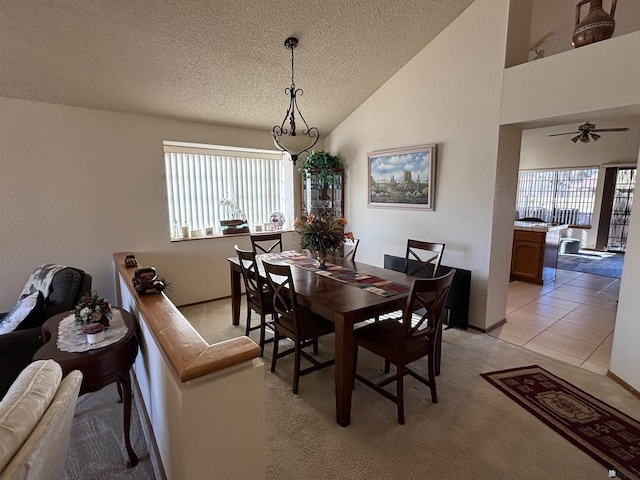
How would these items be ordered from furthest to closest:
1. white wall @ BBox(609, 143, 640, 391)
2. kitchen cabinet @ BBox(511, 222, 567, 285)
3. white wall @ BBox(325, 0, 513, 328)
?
kitchen cabinet @ BBox(511, 222, 567, 285), white wall @ BBox(325, 0, 513, 328), white wall @ BBox(609, 143, 640, 391)

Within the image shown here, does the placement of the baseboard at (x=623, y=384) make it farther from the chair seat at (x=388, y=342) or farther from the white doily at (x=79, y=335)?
the white doily at (x=79, y=335)

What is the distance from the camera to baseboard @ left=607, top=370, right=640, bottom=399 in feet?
7.86

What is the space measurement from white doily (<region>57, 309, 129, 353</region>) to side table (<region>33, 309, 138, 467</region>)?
0.03 metres

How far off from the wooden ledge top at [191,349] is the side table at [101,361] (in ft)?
0.80

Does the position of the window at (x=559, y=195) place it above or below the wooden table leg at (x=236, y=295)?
above

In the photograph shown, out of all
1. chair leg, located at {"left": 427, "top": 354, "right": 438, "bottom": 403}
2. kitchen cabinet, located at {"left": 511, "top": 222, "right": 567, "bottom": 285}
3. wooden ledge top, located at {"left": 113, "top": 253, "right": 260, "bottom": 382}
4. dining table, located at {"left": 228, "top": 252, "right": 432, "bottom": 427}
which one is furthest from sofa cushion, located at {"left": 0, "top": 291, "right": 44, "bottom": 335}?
kitchen cabinet, located at {"left": 511, "top": 222, "right": 567, "bottom": 285}

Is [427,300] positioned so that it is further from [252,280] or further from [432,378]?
[252,280]

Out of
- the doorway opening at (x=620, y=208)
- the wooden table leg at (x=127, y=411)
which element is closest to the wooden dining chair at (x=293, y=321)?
the wooden table leg at (x=127, y=411)

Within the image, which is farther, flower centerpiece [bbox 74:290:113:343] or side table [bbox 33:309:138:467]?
flower centerpiece [bbox 74:290:113:343]

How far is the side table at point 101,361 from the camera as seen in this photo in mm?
1586

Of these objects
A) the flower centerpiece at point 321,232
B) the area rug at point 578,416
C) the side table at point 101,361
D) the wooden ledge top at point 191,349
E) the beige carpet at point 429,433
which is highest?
the flower centerpiece at point 321,232

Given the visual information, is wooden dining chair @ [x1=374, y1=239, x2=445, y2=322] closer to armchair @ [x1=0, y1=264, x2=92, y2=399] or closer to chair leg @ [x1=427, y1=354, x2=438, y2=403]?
chair leg @ [x1=427, y1=354, x2=438, y2=403]

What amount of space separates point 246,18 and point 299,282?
7.37 ft

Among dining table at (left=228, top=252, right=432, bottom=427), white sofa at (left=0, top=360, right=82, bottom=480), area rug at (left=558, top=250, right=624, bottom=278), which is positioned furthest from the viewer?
area rug at (left=558, top=250, right=624, bottom=278)
